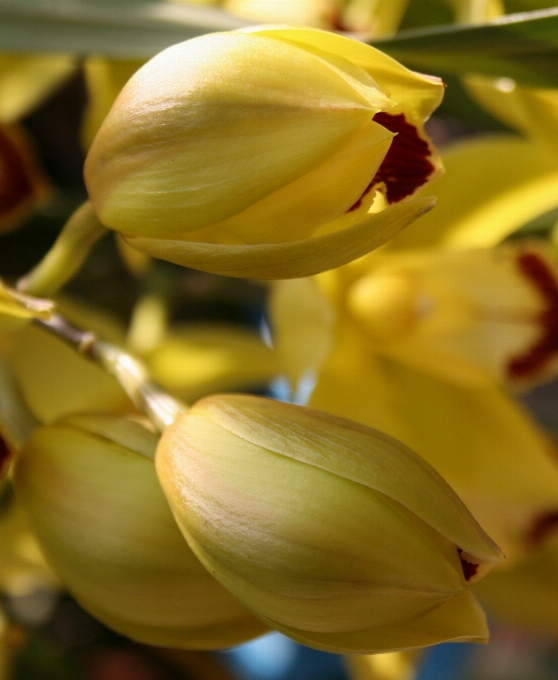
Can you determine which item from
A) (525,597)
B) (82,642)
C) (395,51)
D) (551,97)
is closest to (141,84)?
(395,51)

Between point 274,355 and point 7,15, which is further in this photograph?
point 274,355

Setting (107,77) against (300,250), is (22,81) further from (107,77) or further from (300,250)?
(300,250)

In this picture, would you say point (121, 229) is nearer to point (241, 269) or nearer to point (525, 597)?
point (241, 269)

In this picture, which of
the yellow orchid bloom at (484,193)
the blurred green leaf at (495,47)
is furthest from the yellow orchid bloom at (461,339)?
the blurred green leaf at (495,47)

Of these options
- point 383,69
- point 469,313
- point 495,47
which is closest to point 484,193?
point 469,313

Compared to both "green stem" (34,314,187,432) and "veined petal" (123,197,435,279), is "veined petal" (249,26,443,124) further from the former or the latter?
"green stem" (34,314,187,432)

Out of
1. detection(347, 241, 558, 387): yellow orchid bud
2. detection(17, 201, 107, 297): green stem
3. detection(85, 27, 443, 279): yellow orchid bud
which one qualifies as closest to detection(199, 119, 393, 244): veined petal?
detection(85, 27, 443, 279): yellow orchid bud
